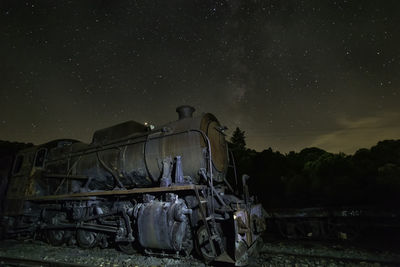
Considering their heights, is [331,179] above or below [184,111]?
below

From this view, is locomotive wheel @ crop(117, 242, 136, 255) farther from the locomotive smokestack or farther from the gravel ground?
the locomotive smokestack

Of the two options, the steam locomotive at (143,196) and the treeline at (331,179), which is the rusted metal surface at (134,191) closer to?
the steam locomotive at (143,196)

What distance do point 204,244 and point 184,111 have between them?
11.3 ft

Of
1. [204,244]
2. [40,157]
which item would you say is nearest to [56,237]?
[40,157]

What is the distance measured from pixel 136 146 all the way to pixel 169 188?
2.07 meters

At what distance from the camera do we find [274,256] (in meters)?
5.92

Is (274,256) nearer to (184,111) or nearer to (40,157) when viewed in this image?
(184,111)

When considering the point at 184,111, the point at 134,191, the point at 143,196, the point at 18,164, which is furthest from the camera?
the point at 18,164

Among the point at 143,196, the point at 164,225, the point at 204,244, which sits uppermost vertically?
the point at 143,196

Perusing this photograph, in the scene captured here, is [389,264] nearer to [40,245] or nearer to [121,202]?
[121,202]

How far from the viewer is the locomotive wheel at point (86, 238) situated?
7.33 meters

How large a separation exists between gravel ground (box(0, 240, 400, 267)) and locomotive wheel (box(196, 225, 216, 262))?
0.22 metres

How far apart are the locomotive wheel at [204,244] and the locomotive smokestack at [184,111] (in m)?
2.96

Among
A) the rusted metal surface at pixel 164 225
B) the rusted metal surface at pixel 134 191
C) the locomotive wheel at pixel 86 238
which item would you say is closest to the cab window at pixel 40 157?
the rusted metal surface at pixel 134 191
